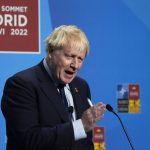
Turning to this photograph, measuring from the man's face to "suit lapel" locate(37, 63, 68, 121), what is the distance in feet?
0.13

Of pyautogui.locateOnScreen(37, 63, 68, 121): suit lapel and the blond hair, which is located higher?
the blond hair

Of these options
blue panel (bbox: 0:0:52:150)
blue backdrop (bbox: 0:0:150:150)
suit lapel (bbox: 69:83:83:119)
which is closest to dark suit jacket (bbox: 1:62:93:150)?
suit lapel (bbox: 69:83:83:119)

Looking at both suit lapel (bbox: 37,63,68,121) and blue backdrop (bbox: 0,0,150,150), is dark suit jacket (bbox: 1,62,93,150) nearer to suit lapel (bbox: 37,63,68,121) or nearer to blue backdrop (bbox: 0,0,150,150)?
suit lapel (bbox: 37,63,68,121)

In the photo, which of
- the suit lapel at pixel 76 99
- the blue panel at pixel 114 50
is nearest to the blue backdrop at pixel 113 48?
the blue panel at pixel 114 50

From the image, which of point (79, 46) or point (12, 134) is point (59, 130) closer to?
point (12, 134)

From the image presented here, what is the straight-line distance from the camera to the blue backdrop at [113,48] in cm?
259

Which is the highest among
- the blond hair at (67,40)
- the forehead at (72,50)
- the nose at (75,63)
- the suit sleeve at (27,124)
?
the blond hair at (67,40)

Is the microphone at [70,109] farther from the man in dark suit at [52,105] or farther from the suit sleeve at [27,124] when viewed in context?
the suit sleeve at [27,124]

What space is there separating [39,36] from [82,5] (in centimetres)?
36

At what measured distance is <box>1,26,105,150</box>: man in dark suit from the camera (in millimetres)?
1505

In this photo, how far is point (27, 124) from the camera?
150 cm

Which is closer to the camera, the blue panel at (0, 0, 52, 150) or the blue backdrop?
the blue panel at (0, 0, 52, 150)

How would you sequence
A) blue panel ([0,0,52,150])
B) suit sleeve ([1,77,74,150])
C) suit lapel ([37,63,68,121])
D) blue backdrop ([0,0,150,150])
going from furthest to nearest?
blue backdrop ([0,0,150,150]) < blue panel ([0,0,52,150]) < suit lapel ([37,63,68,121]) < suit sleeve ([1,77,74,150])

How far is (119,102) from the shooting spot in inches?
106
